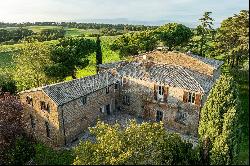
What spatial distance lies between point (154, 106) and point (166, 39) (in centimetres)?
3702

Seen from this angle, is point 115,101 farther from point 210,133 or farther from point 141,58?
point 210,133

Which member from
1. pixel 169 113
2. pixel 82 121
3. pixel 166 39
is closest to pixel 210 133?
pixel 169 113

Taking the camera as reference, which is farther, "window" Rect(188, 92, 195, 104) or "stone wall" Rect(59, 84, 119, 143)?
"window" Rect(188, 92, 195, 104)

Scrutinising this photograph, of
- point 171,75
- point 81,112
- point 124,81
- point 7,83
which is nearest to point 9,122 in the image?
point 81,112

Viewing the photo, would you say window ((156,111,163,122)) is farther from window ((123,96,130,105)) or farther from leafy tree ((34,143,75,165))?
leafy tree ((34,143,75,165))

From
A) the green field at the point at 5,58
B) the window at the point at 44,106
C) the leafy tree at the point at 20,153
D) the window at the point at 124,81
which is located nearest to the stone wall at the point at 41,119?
the window at the point at 44,106

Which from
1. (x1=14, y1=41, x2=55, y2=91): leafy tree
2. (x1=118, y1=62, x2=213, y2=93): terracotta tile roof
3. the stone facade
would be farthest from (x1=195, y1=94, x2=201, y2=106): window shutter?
(x1=14, y1=41, x2=55, y2=91): leafy tree

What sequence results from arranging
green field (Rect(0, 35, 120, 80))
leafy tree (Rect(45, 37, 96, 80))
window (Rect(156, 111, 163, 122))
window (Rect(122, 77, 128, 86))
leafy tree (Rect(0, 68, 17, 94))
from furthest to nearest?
1. green field (Rect(0, 35, 120, 80))
2. leafy tree (Rect(45, 37, 96, 80))
3. leafy tree (Rect(0, 68, 17, 94))
4. window (Rect(122, 77, 128, 86))
5. window (Rect(156, 111, 163, 122))

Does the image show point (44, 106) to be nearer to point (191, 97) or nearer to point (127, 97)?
point (127, 97)

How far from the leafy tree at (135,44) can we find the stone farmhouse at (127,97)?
966 inches

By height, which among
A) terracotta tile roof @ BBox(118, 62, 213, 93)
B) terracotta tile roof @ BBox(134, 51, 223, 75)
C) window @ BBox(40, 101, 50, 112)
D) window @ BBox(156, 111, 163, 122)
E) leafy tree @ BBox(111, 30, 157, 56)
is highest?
leafy tree @ BBox(111, 30, 157, 56)

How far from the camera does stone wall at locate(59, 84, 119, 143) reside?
39.3 m

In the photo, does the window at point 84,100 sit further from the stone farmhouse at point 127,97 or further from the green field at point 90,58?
the green field at point 90,58

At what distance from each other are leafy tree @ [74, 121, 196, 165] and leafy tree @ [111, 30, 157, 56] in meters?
51.1
